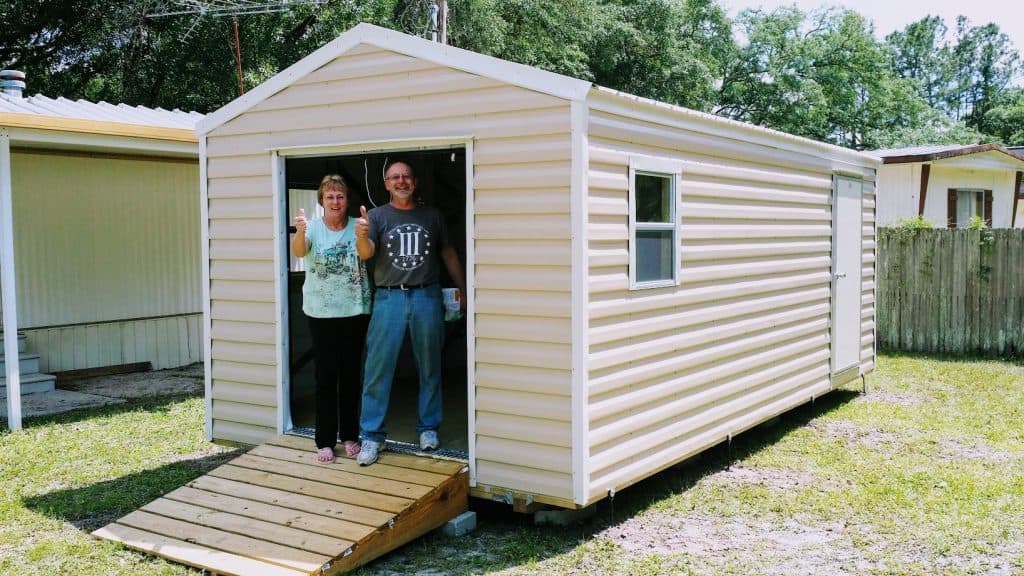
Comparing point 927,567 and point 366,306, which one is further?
point 366,306

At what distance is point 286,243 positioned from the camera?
615 cm

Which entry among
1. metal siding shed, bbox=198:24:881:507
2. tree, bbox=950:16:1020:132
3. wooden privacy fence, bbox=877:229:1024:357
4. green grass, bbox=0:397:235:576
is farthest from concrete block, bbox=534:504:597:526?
tree, bbox=950:16:1020:132

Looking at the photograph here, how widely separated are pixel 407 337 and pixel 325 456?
100 inches

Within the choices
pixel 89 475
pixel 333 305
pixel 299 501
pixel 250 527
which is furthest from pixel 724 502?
pixel 89 475

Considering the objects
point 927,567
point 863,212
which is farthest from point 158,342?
point 927,567

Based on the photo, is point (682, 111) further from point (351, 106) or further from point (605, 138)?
point (351, 106)

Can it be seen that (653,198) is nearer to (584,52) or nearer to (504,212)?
(504,212)

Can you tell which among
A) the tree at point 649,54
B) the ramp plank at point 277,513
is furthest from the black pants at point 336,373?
the tree at point 649,54

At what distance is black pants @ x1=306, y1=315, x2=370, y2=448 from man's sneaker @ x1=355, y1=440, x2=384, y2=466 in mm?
217

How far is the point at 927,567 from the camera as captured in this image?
4.71 meters

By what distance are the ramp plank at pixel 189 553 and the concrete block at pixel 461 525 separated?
107cm

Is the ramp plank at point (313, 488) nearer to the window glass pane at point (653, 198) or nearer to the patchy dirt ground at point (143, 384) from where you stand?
the window glass pane at point (653, 198)

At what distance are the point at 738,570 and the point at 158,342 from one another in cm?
859

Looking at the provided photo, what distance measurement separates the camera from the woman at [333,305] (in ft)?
18.4
